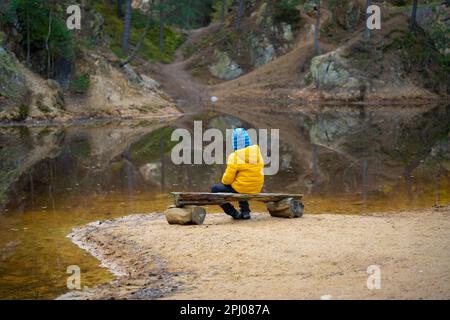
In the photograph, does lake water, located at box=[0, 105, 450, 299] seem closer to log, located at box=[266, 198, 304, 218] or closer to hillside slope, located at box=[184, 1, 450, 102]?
log, located at box=[266, 198, 304, 218]

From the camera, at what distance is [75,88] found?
50281 mm

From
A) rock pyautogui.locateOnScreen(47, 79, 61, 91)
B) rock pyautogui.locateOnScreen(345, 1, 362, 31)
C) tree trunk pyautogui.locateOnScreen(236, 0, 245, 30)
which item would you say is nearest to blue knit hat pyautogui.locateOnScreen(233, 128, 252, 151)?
rock pyautogui.locateOnScreen(47, 79, 61, 91)

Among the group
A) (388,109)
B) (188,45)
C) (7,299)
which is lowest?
(7,299)

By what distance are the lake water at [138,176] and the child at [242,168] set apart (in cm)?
302

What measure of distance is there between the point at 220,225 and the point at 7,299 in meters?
5.02

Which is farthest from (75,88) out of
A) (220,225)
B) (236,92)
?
(220,225)

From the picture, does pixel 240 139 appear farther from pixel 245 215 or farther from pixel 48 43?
pixel 48 43

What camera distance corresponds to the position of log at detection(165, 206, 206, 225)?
14609 mm

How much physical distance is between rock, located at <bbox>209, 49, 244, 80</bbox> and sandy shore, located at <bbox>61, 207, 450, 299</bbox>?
63.0 meters

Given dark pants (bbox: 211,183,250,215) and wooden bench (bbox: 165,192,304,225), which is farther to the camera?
dark pants (bbox: 211,183,250,215)

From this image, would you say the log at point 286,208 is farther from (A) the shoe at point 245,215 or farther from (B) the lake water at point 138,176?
(B) the lake water at point 138,176

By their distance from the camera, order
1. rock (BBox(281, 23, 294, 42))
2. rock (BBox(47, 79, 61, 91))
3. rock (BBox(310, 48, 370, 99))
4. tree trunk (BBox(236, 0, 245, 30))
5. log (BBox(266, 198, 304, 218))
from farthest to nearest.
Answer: tree trunk (BBox(236, 0, 245, 30)), rock (BBox(281, 23, 294, 42)), rock (BBox(310, 48, 370, 99)), rock (BBox(47, 79, 61, 91)), log (BBox(266, 198, 304, 218))

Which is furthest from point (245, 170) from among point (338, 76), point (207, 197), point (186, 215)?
point (338, 76)
